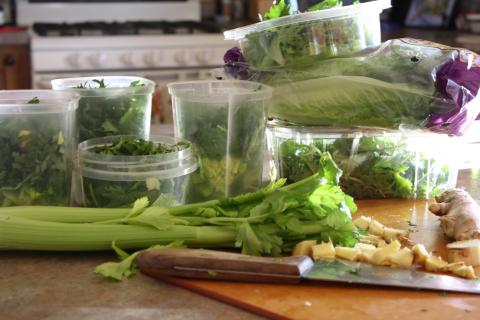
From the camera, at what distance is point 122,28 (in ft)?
11.1

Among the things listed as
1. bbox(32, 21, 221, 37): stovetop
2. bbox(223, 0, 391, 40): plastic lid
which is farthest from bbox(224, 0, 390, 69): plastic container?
bbox(32, 21, 221, 37): stovetop

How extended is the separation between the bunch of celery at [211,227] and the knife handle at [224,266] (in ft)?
0.20

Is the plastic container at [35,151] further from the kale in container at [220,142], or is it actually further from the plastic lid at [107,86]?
the kale in container at [220,142]

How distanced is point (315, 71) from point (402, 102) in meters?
0.19

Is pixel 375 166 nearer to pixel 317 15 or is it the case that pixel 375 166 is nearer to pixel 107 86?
pixel 317 15

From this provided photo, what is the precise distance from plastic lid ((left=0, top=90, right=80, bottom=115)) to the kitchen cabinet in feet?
6.83

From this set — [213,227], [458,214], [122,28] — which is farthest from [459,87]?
[122,28]

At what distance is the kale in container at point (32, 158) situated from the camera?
3.79 feet

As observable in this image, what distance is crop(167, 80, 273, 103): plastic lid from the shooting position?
1.26 m

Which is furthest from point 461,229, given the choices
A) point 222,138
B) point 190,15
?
point 190,15

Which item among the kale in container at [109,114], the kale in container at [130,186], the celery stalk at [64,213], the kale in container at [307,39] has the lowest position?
the celery stalk at [64,213]

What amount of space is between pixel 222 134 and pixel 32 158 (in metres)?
0.34

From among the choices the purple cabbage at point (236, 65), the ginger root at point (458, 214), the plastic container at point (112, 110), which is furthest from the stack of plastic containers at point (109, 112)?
the ginger root at point (458, 214)

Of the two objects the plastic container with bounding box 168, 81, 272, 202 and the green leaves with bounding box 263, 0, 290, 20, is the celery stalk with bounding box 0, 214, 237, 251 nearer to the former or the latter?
the plastic container with bounding box 168, 81, 272, 202
